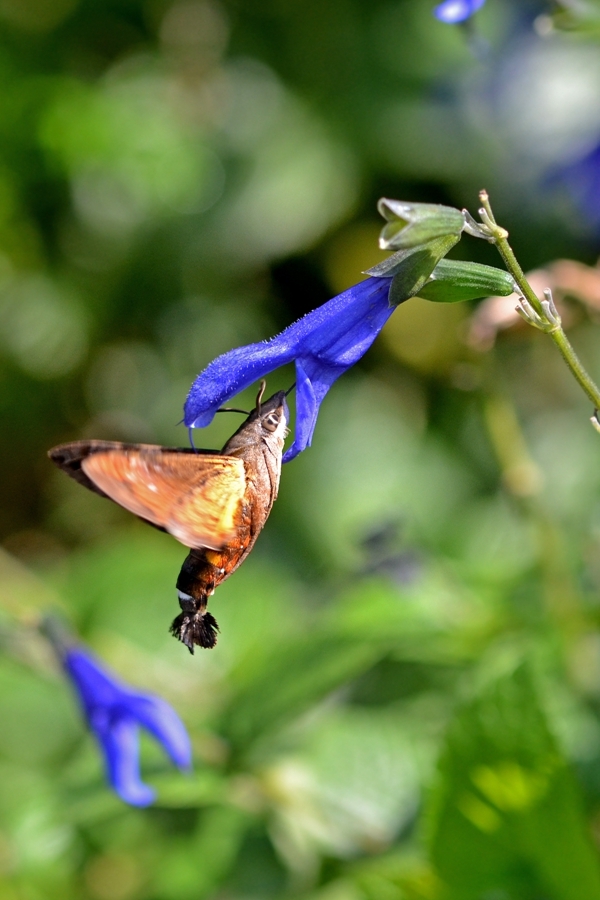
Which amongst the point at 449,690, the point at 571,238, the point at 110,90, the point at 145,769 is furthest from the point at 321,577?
the point at 110,90

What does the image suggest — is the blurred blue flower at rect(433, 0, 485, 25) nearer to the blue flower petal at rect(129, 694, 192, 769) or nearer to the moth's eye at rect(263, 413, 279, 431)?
the moth's eye at rect(263, 413, 279, 431)

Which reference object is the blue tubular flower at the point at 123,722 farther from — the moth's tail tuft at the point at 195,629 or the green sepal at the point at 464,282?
the green sepal at the point at 464,282

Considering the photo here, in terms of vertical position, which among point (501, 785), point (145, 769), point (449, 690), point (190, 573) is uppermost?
point (190, 573)

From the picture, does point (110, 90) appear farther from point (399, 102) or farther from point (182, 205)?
point (399, 102)

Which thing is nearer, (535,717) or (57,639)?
(535,717)

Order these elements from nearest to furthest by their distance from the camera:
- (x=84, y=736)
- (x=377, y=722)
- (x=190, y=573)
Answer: (x=190, y=573) → (x=377, y=722) → (x=84, y=736)

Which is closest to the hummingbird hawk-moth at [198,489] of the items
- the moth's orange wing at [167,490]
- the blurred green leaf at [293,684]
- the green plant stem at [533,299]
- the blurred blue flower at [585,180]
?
the moth's orange wing at [167,490]

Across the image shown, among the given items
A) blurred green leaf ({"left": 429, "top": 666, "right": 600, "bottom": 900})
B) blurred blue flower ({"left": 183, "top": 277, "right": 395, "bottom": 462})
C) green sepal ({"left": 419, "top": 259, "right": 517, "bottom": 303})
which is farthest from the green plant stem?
blurred green leaf ({"left": 429, "top": 666, "right": 600, "bottom": 900})
